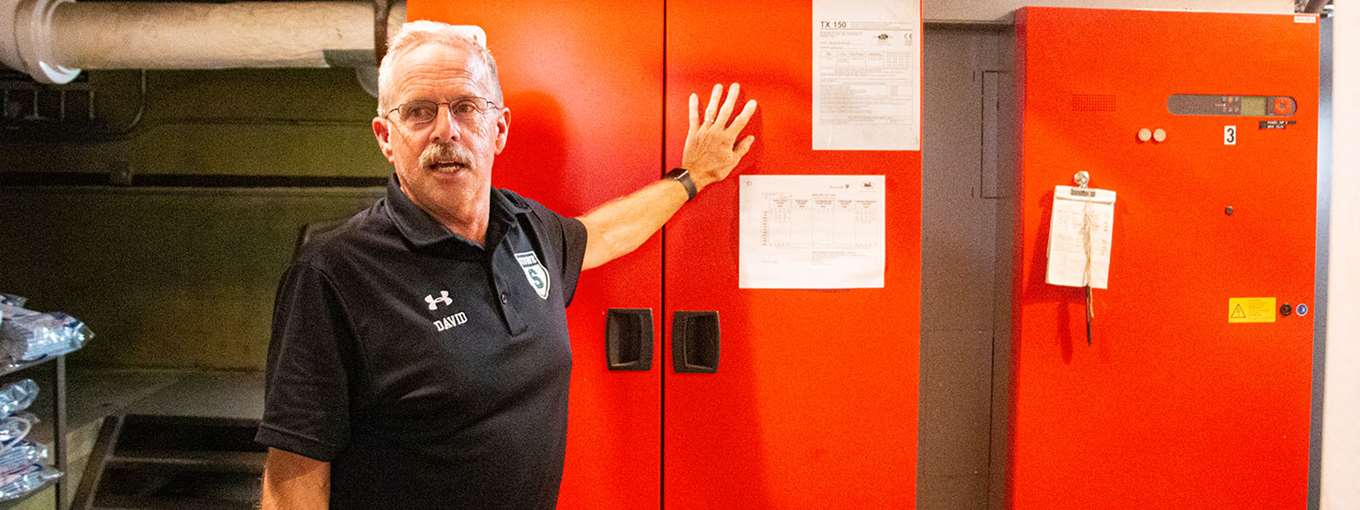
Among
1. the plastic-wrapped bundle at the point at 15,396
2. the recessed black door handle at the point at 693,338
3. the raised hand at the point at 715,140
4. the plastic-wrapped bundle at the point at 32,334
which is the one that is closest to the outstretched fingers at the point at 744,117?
the raised hand at the point at 715,140

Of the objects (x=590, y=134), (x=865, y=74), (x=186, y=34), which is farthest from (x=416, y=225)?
(x=186, y=34)

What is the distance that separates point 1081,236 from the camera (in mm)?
1895

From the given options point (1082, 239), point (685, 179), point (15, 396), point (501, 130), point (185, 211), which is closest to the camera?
point (501, 130)

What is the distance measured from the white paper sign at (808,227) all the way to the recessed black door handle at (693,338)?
12 cm

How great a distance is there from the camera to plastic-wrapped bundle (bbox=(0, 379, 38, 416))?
2.75 m

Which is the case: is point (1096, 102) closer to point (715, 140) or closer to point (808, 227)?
point (808, 227)

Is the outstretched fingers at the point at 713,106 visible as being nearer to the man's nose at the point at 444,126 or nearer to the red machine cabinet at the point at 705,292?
the red machine cabinet at the point at 705,292

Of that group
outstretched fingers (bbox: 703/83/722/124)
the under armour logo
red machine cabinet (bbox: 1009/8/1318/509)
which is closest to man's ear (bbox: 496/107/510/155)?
the under armour logo

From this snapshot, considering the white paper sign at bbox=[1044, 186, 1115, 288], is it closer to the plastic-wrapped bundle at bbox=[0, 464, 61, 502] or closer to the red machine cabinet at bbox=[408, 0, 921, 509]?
the red machine cabinet at bbox=[408, 0, 921, 509]

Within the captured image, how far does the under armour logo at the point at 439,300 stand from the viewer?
4.19 ft

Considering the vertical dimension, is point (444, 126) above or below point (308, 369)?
above

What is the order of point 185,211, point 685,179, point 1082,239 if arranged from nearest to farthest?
point 685,179, point 1082,239, point 185,211

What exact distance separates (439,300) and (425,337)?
7cm

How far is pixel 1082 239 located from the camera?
189 cm
